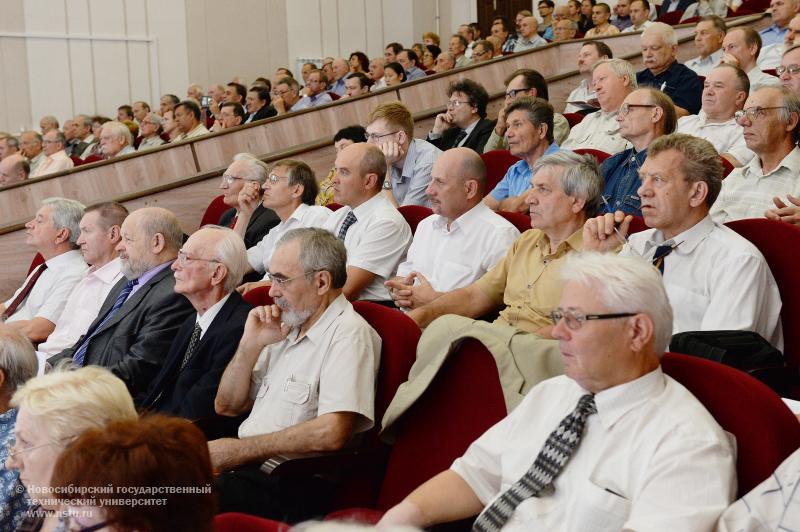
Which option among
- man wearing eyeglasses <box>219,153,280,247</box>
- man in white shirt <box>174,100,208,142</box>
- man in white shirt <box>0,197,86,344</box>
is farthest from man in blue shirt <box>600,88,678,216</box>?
man in white shirt <box>174,100,208,142</box>

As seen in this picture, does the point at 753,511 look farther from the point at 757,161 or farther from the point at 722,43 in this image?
the point at 722,43

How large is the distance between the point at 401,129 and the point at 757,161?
5.63 ft

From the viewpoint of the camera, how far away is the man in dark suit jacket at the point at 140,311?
2787mm

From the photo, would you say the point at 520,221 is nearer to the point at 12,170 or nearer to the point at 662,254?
the point at 662,254

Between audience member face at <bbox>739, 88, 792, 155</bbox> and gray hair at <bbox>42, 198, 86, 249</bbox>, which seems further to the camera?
gray hair at <bbox>42, 198, 86, 249</bbox>

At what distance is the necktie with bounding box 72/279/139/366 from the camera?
119 inches

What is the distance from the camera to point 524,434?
174 centimetres

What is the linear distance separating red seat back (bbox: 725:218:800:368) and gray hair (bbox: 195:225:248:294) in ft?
4.73

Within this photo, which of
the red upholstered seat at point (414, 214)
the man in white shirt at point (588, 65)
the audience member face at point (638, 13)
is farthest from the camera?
the audience member face at point (638, 13)

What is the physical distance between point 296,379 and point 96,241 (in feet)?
5.04

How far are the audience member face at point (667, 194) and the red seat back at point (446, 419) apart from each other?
73cm

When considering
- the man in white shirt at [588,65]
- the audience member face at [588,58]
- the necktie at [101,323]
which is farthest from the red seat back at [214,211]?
the audience member face at [588,58]

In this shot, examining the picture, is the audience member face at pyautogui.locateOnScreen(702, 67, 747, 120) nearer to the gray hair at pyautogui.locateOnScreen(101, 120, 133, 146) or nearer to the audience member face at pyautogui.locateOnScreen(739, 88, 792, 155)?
the audience member face at pyautogui.locateOnScreen(739, 88, 792, 155)

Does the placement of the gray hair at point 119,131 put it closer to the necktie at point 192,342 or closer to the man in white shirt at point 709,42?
the man in white shirt at point 709,42
